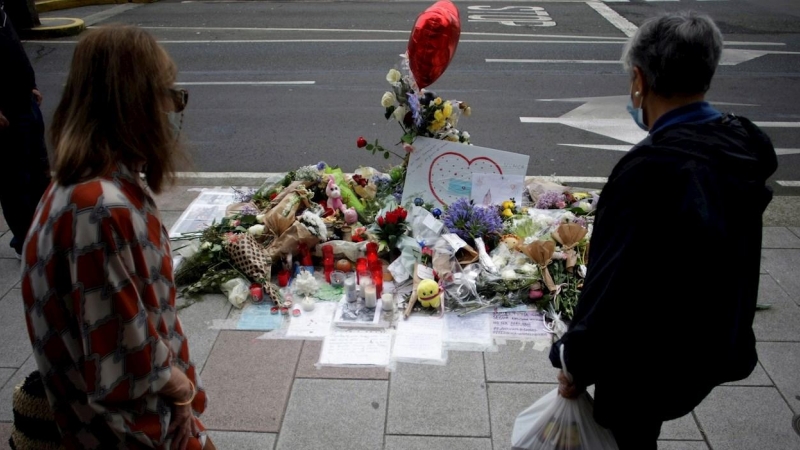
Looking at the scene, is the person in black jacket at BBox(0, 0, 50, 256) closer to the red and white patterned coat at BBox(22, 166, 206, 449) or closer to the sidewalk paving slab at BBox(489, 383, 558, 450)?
the red and white patterned coat at BBox(22, 166, 206, 449)

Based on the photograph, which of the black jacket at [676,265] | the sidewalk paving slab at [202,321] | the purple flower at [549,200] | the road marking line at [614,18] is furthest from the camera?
the road marking line at [614,18]

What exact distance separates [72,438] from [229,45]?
10.5 metres

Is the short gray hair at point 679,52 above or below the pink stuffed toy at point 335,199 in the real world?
above

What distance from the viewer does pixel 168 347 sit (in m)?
1.81

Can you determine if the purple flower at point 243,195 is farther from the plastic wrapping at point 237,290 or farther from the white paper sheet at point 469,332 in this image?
the white paper sheet at point 469,332

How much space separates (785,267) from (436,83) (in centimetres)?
560

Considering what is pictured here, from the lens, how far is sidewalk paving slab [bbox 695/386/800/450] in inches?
118

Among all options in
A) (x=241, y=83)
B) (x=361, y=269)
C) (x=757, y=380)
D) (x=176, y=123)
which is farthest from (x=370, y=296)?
(x=241, y=83)

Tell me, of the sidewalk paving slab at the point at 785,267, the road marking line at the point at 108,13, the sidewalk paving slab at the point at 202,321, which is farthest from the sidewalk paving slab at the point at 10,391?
the road marking line at the point at 108,13

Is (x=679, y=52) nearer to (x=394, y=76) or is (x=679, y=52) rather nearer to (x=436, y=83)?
(x=394, y=76)

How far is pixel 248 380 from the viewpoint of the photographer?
341 centimetres

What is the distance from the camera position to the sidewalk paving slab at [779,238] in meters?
4.74

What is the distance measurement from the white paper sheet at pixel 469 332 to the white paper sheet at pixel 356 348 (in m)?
0.37

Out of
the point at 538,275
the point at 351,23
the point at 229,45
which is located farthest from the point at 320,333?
the point at 351,23
